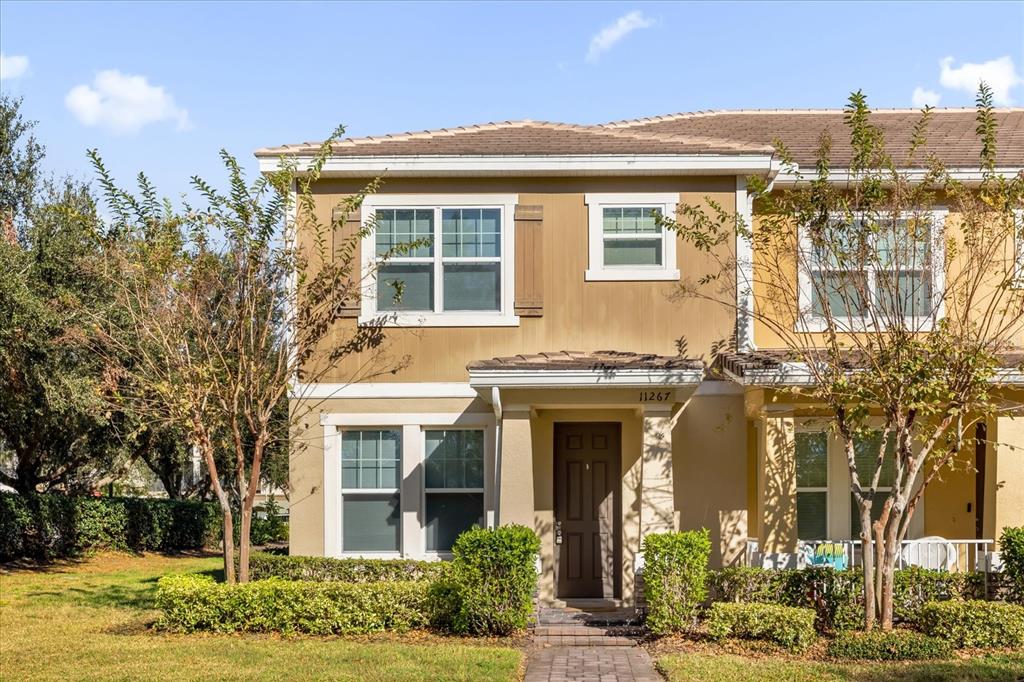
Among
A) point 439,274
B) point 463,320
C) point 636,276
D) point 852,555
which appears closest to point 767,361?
point 636,276

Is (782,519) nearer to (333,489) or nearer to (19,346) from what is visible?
(333,489)

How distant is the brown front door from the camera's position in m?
14.7

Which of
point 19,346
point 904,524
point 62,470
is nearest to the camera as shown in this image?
point 904,524

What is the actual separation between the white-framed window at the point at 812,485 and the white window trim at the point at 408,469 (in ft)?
15.3

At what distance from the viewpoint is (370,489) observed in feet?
48.9

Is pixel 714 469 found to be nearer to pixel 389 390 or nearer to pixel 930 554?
pixel 930 554

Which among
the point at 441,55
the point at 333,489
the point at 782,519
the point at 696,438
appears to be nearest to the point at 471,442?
the point at 333,489

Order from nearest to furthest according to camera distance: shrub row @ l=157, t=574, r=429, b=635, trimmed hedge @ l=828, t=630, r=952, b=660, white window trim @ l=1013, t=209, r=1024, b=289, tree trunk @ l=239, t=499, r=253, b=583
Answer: trimmed hedge @ l=828, t=630, r=952, b=660
shrub row @ l=157, t=574, r=429, b=635
white window trim @ l=1013, t=209, r=1024, b=289
tree trunk @ l=239, t=499, r=253, b=583

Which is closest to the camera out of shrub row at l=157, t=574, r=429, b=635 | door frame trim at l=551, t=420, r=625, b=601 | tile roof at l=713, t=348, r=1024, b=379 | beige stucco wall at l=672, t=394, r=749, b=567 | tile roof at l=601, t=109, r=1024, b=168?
shrub row at l=157, t=574, r=429, b=635

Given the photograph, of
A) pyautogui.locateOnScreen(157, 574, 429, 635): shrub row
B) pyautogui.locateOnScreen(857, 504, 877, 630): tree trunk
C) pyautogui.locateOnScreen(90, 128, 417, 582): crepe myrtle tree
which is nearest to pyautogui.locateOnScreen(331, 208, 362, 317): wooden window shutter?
pyautogui.locateOnScreen(90, 128, 417, 582): crepe myrtle tree

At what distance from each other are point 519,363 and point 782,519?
4207 mm

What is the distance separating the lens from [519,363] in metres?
13.3

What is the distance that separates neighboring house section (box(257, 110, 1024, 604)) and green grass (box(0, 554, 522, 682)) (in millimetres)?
2705

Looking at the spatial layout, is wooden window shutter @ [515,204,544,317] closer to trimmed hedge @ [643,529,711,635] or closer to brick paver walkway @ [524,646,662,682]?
trimmed hedge @ [643,529,711,635]
